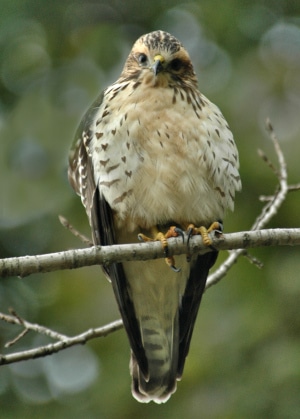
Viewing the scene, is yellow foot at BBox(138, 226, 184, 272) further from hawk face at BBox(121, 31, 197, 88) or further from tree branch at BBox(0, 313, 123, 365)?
hawk face at BBox(121, 31, 197, 88)

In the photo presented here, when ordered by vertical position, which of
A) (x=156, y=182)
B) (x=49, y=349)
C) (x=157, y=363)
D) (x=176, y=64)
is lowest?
(x=157, y=363)

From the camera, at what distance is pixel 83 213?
22.8ft

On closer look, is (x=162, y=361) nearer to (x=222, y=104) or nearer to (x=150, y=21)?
(x=222, y=104)

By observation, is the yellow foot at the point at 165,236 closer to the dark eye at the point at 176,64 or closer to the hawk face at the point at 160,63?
the hawk face at the point at 160,63

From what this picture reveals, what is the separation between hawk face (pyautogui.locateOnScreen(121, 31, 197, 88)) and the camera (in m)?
5.07

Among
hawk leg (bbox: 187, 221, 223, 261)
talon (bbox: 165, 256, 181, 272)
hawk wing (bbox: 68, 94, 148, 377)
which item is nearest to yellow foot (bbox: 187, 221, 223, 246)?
hawk leg (bbox: 187, 221, 223, 261)

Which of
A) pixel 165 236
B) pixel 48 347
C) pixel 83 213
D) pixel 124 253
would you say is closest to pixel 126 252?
pixel 124 253

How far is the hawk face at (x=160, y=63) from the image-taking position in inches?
200

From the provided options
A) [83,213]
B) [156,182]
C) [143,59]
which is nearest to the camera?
[156,182]

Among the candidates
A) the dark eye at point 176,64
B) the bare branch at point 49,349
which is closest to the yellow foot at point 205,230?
the bare branch at point 49,349

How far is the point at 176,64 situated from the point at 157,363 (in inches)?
70.0

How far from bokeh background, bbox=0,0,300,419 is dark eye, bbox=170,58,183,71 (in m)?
1.55

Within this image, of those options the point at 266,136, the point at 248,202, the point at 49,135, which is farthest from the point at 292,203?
the point at 49,135

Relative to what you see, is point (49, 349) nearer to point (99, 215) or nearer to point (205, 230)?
point (99, 215)
